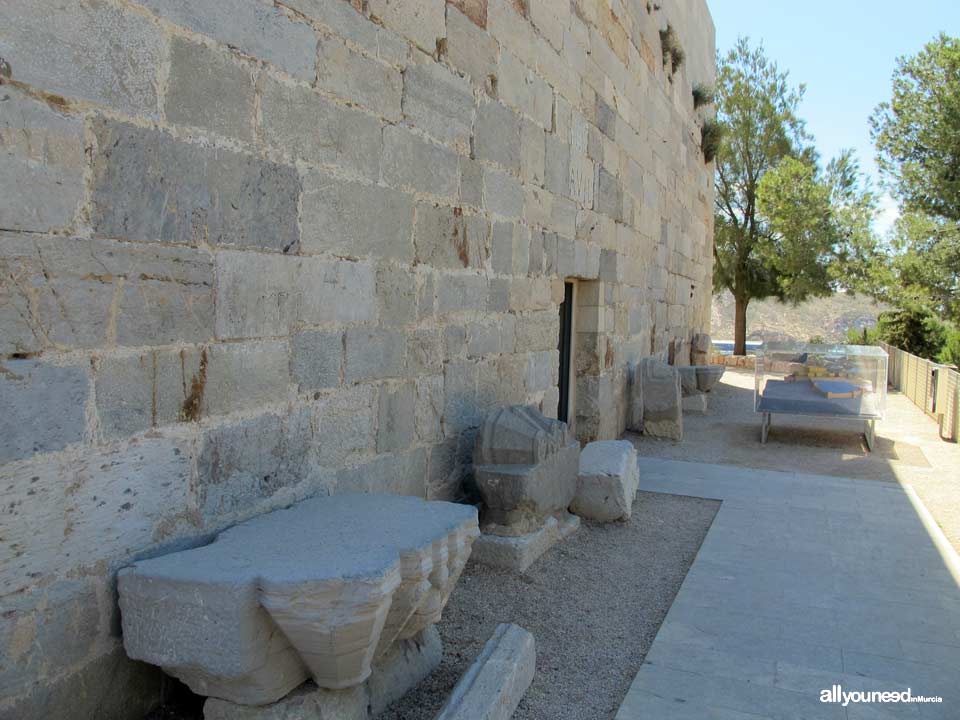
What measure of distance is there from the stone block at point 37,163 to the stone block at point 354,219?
99cm

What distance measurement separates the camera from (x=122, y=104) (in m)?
2.25

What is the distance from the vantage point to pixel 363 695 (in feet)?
8.06

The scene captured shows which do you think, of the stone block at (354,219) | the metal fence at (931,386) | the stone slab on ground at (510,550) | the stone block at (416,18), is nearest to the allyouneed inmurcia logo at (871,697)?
the stone slab on ground at (510,550)

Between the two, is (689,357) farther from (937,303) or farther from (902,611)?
(902,611)

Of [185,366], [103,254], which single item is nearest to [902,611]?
[185,366]

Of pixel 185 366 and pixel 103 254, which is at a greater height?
pixel 103 254

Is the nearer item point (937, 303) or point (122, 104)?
point (122, 104)

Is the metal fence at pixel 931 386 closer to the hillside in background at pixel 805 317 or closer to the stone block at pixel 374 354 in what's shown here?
the stone block at pixel 374 354

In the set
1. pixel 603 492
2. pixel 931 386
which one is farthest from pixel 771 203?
pixel 603 492

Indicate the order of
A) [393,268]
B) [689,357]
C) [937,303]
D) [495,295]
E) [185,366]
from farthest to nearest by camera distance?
[937,303], [689,357], [495,295], [393,268], [185,366]

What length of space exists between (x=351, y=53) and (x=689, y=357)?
10.2 meters

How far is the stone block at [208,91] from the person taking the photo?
243 cm

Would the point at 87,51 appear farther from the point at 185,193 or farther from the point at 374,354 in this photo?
the point at 374,354

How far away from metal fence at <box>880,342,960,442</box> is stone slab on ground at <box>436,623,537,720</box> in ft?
24.2
